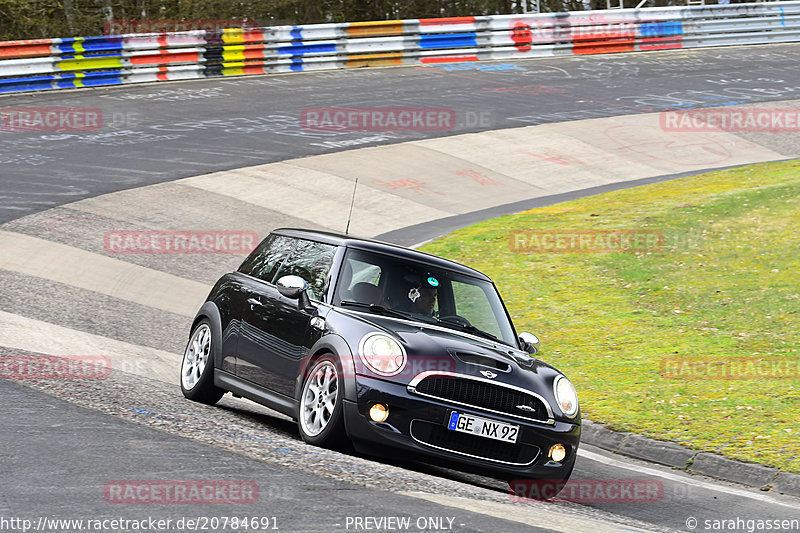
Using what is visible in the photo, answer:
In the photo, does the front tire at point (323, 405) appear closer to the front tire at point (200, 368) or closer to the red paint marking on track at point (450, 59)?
the front tire at point (200, 368)

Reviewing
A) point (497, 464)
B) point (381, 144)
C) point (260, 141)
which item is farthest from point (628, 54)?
point (497, 464)

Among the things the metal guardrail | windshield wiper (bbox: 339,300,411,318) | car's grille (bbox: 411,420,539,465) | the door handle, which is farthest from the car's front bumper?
the metal guardrail

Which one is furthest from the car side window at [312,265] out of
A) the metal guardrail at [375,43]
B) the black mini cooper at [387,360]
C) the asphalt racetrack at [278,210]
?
the metal guardrail at [375,43]

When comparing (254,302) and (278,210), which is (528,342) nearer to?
(254,302)

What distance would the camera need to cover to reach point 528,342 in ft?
26.9

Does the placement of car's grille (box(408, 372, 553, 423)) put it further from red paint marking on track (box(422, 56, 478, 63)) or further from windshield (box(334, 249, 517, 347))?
red paint marking on track (box(422, 56, 478, 63))

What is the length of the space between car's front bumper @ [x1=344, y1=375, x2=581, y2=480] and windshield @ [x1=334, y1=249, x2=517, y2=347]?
39.2 inches

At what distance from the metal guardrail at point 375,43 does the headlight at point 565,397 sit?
831 inches

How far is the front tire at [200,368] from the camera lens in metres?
9.01

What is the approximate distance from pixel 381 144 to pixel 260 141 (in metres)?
2.70

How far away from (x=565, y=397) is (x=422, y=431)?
115cm

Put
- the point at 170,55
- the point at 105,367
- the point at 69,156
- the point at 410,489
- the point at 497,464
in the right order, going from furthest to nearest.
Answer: the point at 170,55
the point at 69,156
the point at 105,367
the point at 497,464
the point at 410,489

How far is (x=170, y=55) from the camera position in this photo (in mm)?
28312

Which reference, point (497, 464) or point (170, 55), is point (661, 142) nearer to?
point (170, 55)
